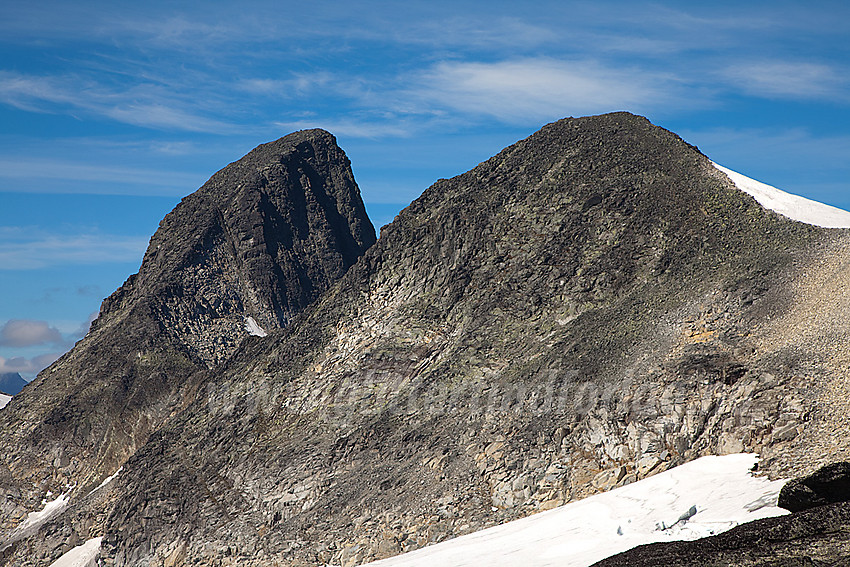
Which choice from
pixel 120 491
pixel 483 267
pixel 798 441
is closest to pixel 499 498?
pixel 798 441

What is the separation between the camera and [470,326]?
152ft

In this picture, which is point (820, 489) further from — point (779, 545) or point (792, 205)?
point (792, 205)

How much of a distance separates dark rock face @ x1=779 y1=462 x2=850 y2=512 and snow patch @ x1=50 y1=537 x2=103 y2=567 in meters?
43.9

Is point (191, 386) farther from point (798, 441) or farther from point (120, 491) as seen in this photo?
point (798, 441)

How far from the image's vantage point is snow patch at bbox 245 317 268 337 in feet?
244

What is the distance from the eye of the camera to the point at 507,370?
1640 inches

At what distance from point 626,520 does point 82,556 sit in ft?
124

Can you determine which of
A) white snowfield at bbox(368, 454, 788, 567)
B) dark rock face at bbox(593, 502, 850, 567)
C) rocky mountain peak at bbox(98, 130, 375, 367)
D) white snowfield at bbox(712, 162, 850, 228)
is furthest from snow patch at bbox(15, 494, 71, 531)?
white snowfield at bbox(712, 162, 850, 228)

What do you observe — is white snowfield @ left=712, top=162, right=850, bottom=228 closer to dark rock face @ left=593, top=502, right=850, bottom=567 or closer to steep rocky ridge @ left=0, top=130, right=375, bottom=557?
dark rock face @ left=593, top=502, right=850, bottom=567

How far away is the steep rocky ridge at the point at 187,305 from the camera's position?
59656 millimetres

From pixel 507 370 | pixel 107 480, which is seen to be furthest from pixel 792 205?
pixel 107 480

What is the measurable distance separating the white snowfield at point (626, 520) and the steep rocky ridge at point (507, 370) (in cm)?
164

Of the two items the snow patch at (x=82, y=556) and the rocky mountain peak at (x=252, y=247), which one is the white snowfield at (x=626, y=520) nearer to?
the snow patch at (x=82, y=556)

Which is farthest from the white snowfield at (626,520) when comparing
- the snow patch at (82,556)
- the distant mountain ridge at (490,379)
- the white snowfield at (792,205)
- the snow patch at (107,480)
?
the snow patch at (107,480)
